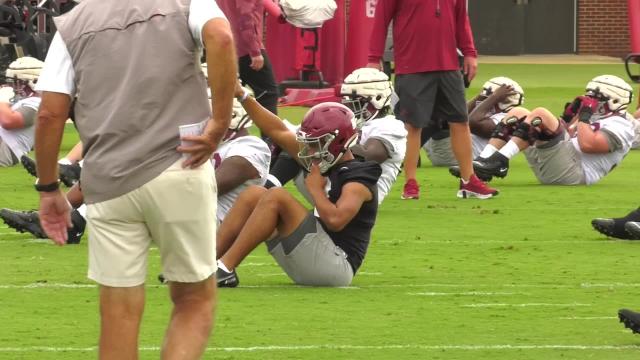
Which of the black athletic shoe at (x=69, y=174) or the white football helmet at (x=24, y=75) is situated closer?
the black athletic shoe at (x=69, y=174)

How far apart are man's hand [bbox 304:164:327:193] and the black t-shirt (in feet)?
0.23

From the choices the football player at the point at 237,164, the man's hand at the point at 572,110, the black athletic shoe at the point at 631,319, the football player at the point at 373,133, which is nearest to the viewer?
the black athletic shoe at the point at 631,319

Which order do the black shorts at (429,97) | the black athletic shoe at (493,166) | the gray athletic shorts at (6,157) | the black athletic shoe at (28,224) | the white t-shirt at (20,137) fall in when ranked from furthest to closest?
the gray athletic shorts at (6,157), the white t-shirt at (20,137), the black athletic shoe at (493,166), the black shorts at (429,97), the black athletic shoe at (28,224)

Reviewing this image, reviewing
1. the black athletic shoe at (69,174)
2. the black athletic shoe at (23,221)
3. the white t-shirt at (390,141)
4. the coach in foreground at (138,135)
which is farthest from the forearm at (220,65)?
the black athletic shoe at (69,174)

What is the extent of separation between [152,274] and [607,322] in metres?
2.77

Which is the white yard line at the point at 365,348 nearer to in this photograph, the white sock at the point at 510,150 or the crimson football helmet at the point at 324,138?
the crimson football helmet at the point at 324,138

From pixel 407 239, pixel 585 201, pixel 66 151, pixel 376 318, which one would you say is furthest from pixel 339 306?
pixel 66 151

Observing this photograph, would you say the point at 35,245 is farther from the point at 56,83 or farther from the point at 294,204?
the point at 56,83

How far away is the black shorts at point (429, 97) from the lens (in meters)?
13.4

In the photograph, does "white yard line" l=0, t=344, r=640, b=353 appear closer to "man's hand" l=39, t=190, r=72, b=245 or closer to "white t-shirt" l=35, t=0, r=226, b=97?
"man's hand" l=39, t=190, r=72, b=245

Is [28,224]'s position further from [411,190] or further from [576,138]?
[576,138]

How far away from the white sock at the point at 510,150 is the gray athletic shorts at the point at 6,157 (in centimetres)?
466

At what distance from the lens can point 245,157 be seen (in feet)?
32.7

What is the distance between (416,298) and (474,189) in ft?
15.9
